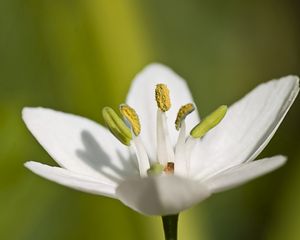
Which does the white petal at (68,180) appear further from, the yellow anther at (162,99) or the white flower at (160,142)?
the yellow anther at (162,99)

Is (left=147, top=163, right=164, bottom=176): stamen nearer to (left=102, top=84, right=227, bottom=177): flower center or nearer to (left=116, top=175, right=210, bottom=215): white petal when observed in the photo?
(left=102, top=84, right=227, bottom=177): flower center

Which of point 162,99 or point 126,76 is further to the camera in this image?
point 126,76

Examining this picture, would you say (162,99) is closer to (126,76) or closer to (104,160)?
(104,160)

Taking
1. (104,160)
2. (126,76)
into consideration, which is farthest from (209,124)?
(126,76)

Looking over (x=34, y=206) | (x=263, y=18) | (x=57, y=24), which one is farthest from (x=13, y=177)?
(x=263, y=18)

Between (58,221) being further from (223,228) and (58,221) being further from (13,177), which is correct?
(223,228)
